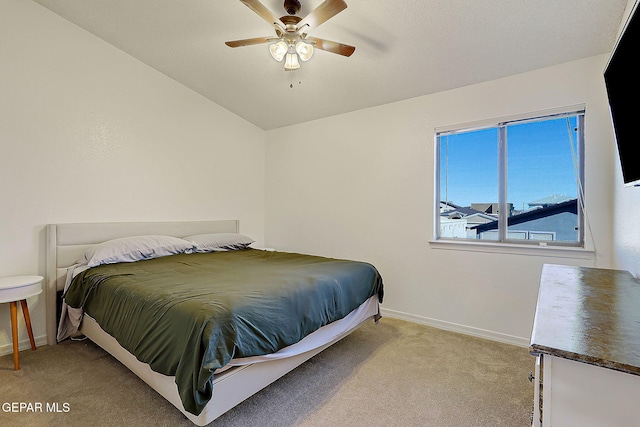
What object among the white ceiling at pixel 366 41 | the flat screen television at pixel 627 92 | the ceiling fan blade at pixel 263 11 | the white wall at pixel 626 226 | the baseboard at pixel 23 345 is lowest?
the baseboard at pixel 23 345

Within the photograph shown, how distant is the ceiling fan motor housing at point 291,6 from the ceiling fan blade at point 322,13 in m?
0.25

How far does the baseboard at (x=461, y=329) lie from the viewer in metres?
2.80

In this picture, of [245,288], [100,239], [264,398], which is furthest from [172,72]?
[264,398]

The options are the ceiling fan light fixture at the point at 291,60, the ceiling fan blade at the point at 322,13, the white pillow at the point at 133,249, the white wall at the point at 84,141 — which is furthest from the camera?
the white pillow at the point at 133,249

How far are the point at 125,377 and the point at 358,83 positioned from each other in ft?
10.9

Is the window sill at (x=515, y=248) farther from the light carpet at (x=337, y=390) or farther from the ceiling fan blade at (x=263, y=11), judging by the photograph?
the ceiling fan blade at (x=263, y=11)

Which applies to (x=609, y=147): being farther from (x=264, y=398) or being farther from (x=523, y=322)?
(x=264, y=398)

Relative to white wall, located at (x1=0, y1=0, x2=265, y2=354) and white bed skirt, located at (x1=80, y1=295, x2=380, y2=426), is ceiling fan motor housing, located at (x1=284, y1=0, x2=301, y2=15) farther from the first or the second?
white bed skirt, located at (x1=80, y1=295, x2=380, y2=426)

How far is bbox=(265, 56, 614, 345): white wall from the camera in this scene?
2.50m

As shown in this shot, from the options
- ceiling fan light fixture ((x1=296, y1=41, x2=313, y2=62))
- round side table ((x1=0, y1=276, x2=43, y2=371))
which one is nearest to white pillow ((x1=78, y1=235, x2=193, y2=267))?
round side table ((x1=0, y1=276, x2=43, y2=371))

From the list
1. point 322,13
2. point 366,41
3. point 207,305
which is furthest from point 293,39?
point 207,305

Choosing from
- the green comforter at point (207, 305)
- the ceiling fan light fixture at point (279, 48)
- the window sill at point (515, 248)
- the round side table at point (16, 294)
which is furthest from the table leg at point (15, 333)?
the window sill at point (515, 248)

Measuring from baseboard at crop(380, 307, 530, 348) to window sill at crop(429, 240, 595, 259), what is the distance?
2.54ft
